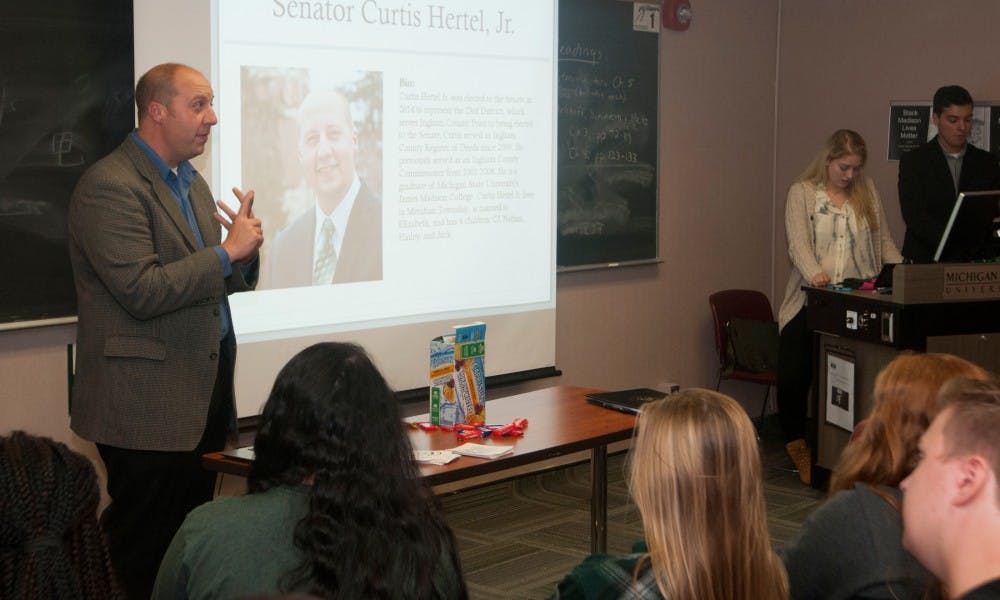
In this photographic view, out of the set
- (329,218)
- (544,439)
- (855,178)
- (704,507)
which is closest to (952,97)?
(855,178)

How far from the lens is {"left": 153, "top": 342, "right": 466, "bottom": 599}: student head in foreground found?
66.5 inches

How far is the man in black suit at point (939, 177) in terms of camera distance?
5340 millimetres

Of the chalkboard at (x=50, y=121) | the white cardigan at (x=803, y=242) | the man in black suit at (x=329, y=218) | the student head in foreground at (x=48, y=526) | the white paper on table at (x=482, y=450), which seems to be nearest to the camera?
the student head in foreground at (x=48, y=526)

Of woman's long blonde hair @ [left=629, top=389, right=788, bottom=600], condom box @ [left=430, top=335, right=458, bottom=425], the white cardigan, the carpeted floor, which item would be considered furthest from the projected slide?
woman's long blonde hair @ [left=629, top=389, right=788, bottom=600]

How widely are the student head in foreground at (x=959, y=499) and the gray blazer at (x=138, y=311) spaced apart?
2169 millimetres

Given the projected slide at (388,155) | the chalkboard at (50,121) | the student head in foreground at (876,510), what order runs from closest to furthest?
the student head in foreground at (876,510) < the chalkboard at (50,121) < the projected slide at (388,155)

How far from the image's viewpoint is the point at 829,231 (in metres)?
5.41

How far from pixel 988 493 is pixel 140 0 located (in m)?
3.16

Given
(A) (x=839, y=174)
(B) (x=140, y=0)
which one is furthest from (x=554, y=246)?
(B) (x=140, y=0)

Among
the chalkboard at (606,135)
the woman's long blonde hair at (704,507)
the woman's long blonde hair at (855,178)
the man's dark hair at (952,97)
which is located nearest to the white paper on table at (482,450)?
the woman's long blonde hair at (704,507)

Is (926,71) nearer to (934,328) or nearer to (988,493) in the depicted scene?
(934,328)

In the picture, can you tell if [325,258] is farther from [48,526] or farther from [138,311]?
[48,526]

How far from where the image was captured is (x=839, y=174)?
17.5ft

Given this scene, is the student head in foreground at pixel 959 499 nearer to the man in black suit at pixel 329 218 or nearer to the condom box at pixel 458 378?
the condom box at pixel 458 378
